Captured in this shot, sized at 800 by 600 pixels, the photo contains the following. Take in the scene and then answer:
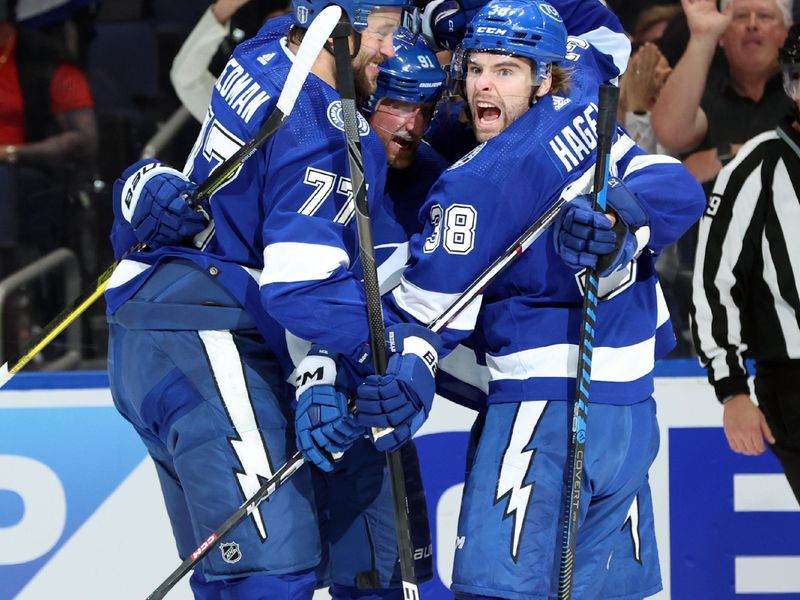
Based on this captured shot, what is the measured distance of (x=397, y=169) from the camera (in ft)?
8.80

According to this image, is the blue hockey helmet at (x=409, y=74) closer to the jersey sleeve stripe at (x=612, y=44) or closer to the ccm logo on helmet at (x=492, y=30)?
the ccm logo on helmet at (x=492, y=30)

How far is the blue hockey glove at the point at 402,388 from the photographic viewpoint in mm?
2211

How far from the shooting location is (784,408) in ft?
10.8

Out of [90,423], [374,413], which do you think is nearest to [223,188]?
[374,413]

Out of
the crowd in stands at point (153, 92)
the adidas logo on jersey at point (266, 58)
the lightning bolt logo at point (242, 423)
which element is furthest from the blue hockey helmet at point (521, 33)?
the crowd in stands at point (153, 92)

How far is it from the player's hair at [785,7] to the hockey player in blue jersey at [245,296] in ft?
4.66

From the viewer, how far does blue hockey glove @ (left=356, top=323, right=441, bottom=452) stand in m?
2.21

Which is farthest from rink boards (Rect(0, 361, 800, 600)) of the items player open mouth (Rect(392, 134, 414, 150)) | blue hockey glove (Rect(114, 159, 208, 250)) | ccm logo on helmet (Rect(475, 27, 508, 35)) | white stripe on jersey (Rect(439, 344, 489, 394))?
ccm logo on helmet (Rect(475, 27, 508, 35))

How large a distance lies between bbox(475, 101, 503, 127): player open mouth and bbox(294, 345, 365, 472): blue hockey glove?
528 mm

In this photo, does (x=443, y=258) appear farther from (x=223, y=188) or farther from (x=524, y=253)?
(x=223, y=188)

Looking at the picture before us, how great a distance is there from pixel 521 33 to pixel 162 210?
709mm

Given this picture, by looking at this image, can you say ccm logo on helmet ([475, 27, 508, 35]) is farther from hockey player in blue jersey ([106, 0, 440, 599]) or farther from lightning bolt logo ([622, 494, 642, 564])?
lightning bolt logo ([622, 494, 642, 564])

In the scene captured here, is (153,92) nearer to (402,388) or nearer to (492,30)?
(492,30)

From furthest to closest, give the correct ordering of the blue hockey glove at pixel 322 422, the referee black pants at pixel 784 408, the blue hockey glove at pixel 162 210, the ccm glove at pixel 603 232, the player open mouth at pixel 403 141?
the referee black pants at pixel 784 408 → the player open mouth at pixel 403 141 → the blue hockey glove at pixel 162 210 → the blue hockey glove at pixel 322 422 → the ccm glove at pixel 603 232
